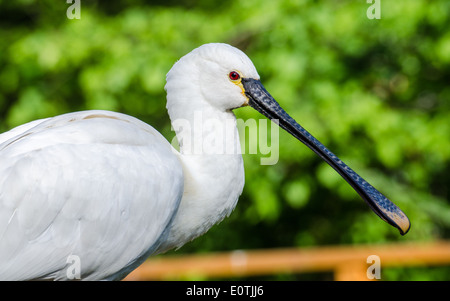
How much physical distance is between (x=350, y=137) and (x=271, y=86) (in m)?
0.75

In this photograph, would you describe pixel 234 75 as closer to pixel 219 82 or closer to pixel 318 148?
pixel 219 82

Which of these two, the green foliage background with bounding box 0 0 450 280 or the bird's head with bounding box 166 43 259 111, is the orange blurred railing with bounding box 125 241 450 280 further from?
the bird's head with bounding box 166 43 259 111

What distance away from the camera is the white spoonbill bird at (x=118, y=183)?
224 cm

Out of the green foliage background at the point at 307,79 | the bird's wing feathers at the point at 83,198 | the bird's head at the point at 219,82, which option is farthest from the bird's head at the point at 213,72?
the green foliage background at the point at 307,79

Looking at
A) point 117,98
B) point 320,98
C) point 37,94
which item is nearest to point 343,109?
point 320,98

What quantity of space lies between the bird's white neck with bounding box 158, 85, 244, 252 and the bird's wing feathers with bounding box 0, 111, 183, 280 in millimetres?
98

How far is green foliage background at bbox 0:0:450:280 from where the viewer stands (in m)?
4.59

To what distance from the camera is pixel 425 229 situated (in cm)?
523

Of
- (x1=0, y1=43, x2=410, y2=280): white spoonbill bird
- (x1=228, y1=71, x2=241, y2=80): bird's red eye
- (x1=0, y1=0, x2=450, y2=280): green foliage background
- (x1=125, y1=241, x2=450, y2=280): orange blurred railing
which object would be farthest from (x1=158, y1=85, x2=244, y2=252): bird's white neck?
(x1=0, y1=0, x2=450, y2=280): green foliage background

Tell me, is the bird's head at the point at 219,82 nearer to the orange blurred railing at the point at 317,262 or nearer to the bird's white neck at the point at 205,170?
the bird's white neck at the point at 205,170

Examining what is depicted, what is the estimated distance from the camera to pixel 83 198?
2291 mm

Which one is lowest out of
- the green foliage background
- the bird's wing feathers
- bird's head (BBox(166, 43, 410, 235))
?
the bird's wing feathers

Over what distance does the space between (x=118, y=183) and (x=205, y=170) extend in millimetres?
371
